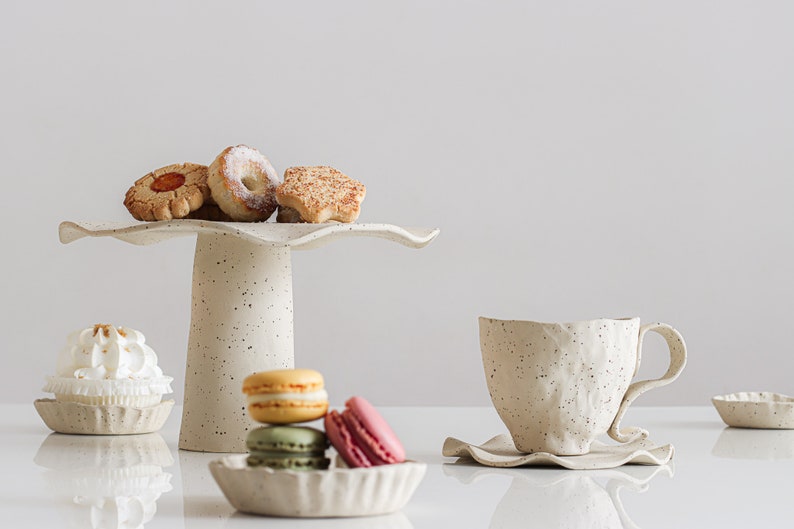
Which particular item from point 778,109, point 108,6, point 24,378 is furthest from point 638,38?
point 24,378

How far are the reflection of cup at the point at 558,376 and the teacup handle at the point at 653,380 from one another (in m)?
0.03

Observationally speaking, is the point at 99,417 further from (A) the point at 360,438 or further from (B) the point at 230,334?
(A) the point at 360,438

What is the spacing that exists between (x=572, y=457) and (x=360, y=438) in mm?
382

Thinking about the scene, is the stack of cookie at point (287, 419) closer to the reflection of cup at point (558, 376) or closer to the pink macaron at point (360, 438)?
the pink macaron at point (360, 438)

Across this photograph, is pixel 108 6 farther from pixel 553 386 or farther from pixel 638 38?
pixel 553 386

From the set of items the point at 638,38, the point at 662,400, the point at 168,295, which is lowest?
the point at 662,400

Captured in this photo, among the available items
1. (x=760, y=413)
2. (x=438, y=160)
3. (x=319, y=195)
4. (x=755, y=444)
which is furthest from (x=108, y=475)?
(x=438, y=160)

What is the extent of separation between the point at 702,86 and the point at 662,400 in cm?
99

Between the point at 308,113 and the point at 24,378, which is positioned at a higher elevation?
the point at 308,113

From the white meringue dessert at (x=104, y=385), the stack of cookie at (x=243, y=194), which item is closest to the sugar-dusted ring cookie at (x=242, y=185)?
the stack of cookie at (x=243, y=194)

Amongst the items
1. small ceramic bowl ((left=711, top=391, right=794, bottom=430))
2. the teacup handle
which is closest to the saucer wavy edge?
the teacup handle

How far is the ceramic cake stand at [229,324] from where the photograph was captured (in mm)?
1208

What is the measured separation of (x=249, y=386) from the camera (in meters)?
0.79

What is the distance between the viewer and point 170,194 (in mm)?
1205
